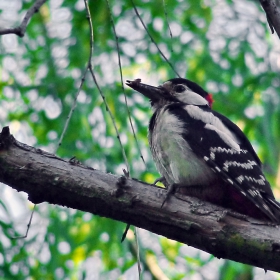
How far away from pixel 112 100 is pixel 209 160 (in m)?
2.29

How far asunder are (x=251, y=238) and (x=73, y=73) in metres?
3.46

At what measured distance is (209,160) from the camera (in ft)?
10.1

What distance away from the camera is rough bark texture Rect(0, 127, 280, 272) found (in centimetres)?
245

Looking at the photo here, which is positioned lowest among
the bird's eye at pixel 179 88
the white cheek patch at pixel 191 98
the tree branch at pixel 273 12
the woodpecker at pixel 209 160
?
the woodpecker at pixel 209 160

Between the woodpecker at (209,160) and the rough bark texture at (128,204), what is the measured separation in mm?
301

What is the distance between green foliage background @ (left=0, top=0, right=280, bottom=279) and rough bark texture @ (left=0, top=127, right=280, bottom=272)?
2.17 metres

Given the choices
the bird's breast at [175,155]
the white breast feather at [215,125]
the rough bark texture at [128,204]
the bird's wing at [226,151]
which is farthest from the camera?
the white breast feather at [215,125]

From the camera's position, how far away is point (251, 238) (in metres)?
2.43

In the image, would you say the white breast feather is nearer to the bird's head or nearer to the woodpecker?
the woodpecker

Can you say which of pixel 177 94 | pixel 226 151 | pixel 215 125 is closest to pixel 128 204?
pixel 226 151

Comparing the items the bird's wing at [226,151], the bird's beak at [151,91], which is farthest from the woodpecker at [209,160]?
the bird's beak at [151,91]

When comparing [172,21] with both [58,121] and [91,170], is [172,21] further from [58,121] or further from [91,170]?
[91,170]

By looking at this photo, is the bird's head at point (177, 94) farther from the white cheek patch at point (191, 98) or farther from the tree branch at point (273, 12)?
the tree branch at point (273, 12)

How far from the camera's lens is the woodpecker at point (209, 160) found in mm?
2961
